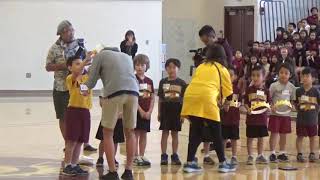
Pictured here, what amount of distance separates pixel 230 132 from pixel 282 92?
0.89 m

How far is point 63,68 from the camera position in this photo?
754cm

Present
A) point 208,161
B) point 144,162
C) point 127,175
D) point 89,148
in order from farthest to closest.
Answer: point 89,148, point 208,161, point 144,162, point 127,175

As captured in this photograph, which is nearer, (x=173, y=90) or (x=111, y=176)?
(x=111, y=176)

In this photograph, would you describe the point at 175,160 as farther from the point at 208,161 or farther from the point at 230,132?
the point at 230,132

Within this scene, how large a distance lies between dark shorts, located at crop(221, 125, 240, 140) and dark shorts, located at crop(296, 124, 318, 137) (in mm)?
915

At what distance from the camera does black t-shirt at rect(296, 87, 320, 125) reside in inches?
317

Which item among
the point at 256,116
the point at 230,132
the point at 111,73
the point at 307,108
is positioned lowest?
the point at 230,132

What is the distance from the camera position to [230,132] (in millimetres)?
7930

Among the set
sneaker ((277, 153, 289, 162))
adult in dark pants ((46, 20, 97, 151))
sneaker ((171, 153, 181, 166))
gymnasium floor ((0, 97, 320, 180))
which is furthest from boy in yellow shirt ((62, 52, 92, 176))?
sneaker ((277, 153, 289, 162))

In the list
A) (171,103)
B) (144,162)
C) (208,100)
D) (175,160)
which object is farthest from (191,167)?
(171,103)

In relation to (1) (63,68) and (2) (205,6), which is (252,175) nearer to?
(1) (63,68)

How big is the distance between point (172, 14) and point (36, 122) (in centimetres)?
1187

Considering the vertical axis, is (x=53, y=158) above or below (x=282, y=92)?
below

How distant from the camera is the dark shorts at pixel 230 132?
25.9ft
